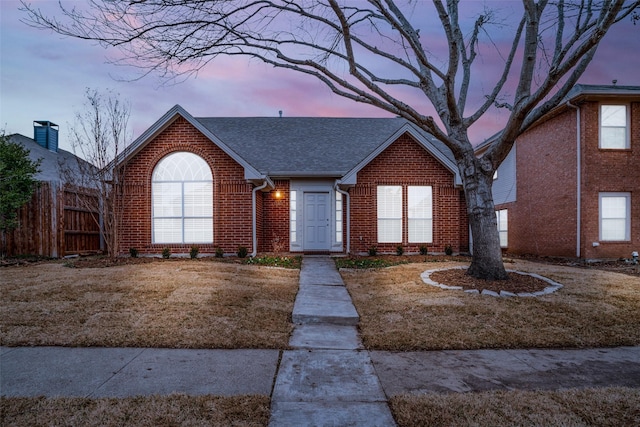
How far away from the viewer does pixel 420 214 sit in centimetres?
1418

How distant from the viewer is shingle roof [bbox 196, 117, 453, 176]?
14.7m

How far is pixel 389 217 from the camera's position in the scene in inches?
556

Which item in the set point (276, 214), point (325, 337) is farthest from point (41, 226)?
point (325, 337)

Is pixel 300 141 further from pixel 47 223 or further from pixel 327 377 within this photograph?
pixel 327 377

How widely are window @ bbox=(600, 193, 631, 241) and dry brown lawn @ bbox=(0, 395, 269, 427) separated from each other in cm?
1420

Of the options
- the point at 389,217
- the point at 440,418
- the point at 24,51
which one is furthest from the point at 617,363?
the point at 24,51

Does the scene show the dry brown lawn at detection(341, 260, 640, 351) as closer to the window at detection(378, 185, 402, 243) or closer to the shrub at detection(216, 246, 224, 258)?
the shrub at detection(216, 246, 224, 258)

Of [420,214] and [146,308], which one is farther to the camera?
[420,214]

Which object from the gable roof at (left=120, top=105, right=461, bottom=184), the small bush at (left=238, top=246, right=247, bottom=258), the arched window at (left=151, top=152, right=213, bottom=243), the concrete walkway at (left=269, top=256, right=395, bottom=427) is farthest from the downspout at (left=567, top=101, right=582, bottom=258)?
the arched window at (left=151, top=152, right=213, bottom=243)

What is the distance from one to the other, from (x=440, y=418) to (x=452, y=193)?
12.2m

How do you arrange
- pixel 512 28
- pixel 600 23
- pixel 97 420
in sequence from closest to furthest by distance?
pixel 97 420, pixel 600 23, pixel 512 28

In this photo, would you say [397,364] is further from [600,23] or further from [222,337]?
[600,23]

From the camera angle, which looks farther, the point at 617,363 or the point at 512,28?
the point at 512,28

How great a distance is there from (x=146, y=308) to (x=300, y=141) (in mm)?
11950
